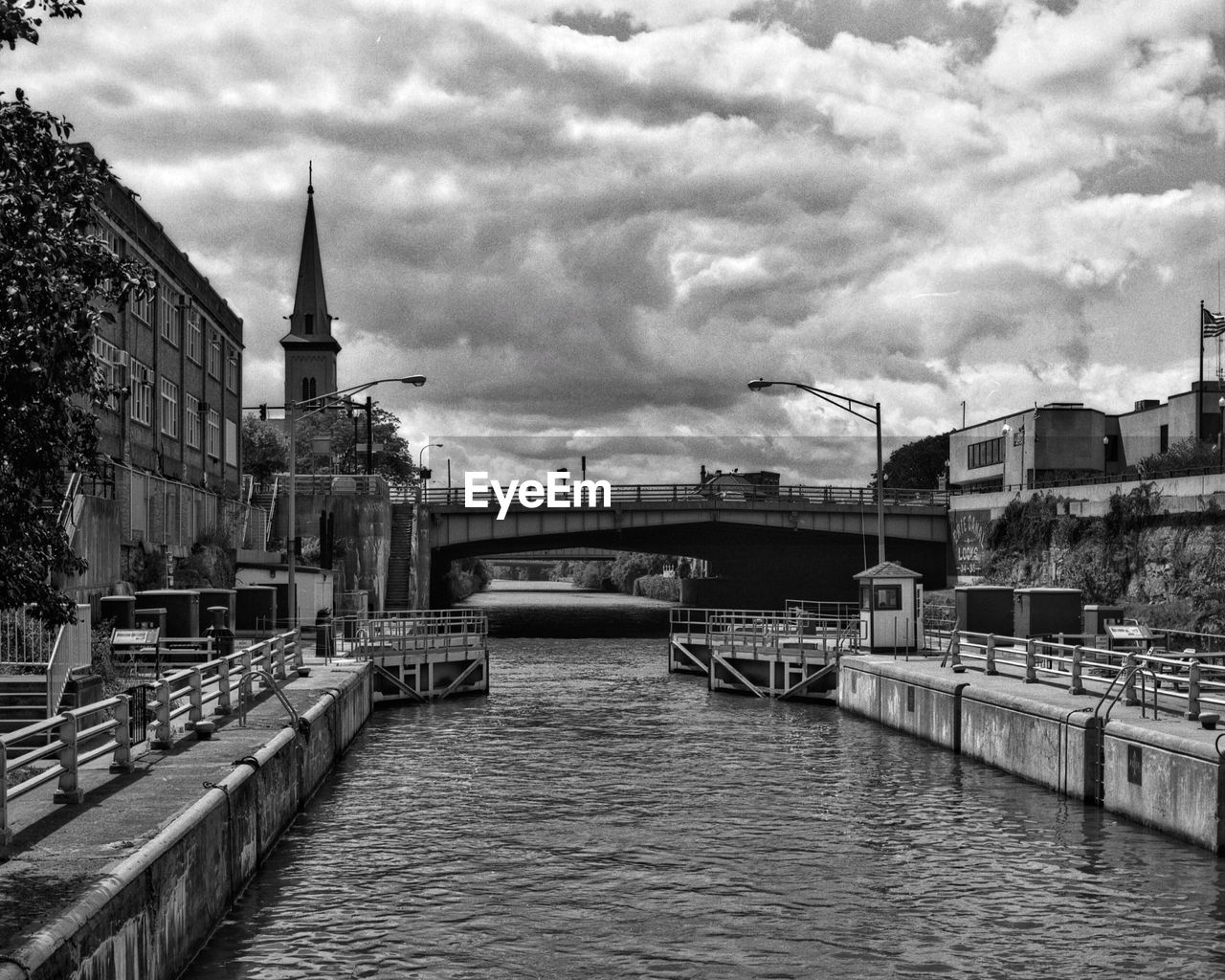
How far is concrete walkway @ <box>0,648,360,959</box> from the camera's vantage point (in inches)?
Result: 523

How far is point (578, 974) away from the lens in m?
16.3

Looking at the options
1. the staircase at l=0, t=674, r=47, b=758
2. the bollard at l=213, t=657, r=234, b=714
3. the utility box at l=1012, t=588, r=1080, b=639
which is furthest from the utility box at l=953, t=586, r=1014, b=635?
the staircase at l=0, t=674, r=47, b=758

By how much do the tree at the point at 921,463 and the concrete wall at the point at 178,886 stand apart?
153 m

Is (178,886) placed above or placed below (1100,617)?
below

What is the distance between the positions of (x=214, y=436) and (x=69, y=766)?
55614 millimetres

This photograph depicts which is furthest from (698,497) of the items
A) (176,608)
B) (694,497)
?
(176,608)

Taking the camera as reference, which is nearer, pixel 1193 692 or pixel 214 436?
pixel 1193 692

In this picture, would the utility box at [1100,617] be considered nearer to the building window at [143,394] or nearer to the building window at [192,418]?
the building window at [143,394]

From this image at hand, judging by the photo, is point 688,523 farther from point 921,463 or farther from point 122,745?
point 921,463

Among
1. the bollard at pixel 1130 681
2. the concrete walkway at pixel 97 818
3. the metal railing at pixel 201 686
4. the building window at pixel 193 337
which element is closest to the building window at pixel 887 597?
the bollard at pixel 1130 681

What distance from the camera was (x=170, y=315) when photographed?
60906 millimetres

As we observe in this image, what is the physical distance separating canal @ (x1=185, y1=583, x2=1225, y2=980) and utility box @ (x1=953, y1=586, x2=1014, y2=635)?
11.1m

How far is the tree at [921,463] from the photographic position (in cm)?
17375

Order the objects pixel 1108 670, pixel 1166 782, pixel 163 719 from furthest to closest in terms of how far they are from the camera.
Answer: pixel 1108 670
pixel 1166 782
pixel 163 719
